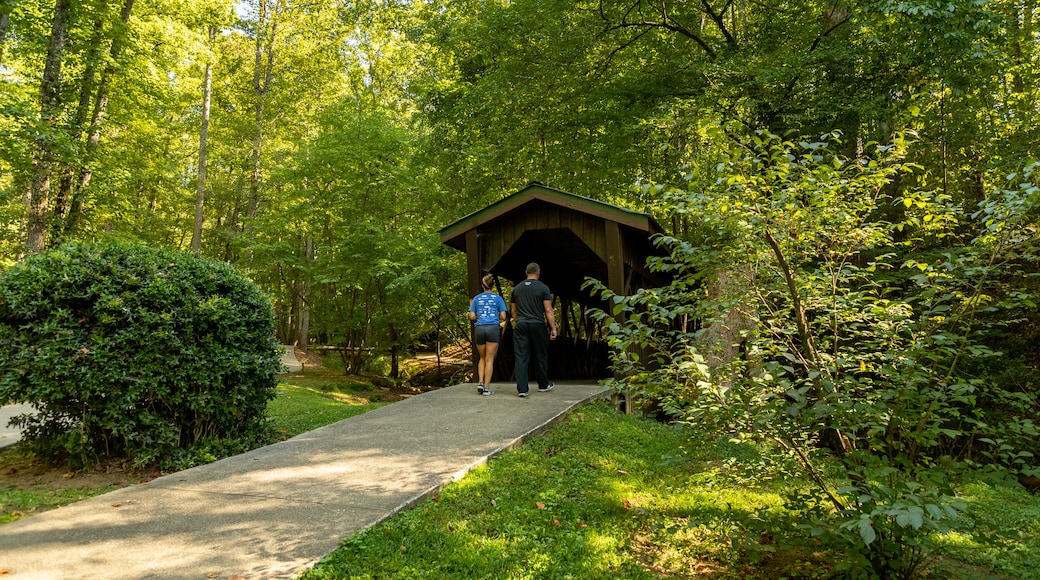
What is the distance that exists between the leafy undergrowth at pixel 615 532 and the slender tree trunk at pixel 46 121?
11900mm

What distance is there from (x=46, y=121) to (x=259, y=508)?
12.1m

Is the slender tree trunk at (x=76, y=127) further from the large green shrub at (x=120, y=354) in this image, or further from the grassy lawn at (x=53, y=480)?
the large green shrub at (x=120, y=354)

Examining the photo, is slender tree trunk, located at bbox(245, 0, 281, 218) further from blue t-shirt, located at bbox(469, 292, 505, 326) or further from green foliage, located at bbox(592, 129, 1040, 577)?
green foliage, located at bbox(592, 129, 1040, 577)

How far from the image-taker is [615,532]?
371 cm

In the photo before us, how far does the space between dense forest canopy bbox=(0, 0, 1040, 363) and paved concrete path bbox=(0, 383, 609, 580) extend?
585 cm

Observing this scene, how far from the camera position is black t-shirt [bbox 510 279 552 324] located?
795cm

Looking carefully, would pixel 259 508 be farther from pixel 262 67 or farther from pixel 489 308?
pixel 262 67

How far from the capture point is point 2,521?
358 centimetres

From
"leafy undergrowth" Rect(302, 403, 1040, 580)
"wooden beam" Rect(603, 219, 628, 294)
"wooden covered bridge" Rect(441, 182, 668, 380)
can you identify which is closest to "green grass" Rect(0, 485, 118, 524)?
"leafy undergrowth" Rect(302, 403, 1040, 580)

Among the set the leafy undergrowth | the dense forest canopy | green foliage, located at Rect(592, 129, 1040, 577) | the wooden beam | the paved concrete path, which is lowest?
the leafy undergrowth

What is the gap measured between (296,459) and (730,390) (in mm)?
3710

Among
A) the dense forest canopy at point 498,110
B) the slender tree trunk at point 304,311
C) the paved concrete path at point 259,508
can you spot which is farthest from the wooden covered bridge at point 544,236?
the slender tree trunk at point 304,311

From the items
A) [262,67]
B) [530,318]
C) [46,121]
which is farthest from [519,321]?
[262,67]

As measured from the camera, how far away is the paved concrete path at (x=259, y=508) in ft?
9.27
